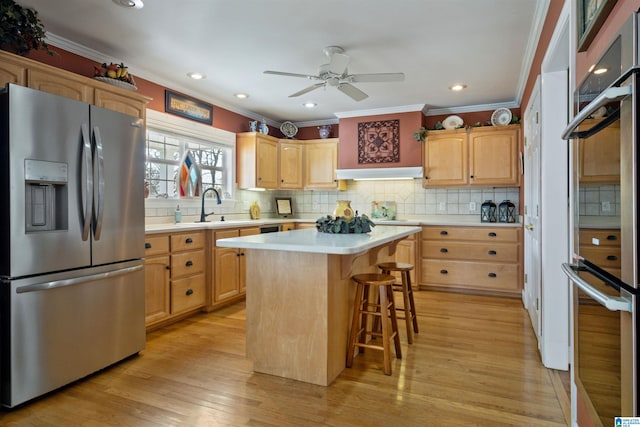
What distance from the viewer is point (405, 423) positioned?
6.27 feet

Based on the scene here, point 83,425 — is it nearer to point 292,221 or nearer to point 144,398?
point 144,398

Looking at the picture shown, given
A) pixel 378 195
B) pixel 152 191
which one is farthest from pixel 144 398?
pixel 378 195

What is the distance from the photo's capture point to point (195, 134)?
4.48 m

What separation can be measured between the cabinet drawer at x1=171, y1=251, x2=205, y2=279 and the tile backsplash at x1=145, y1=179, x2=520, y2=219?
88 cm

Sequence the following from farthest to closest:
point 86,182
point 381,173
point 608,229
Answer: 1. point 381,173
2. point 86,182
3. point 608,229

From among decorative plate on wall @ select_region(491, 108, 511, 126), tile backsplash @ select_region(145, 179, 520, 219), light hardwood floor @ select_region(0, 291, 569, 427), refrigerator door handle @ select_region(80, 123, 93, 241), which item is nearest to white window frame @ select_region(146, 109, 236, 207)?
tile backsplash @ select_region(145, 179, 520, 219)

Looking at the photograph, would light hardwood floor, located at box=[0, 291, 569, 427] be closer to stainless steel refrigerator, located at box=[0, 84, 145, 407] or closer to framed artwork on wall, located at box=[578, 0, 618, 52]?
stainless steel refrigerator, located at box=[0, 84, 145, 407]

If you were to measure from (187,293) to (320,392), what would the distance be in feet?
6.27

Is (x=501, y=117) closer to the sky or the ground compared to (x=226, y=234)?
closer to the sky

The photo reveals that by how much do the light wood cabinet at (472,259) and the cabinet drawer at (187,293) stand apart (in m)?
2.80

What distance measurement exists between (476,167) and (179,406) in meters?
4.37

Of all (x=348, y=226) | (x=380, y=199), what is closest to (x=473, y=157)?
(x=380, y=199)

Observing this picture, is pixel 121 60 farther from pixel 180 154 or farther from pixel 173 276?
pixel 173 276

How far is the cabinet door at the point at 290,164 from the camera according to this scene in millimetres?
5754
